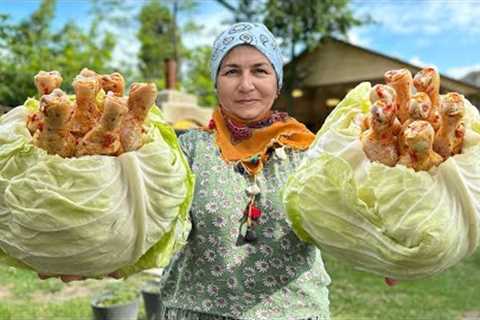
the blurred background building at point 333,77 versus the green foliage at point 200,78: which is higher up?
the blurred background building at point 333,77

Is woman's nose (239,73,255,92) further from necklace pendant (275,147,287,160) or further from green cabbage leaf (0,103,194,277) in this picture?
green cabbage leaf (0,103,194,277)

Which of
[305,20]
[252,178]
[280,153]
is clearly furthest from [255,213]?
[305,20]

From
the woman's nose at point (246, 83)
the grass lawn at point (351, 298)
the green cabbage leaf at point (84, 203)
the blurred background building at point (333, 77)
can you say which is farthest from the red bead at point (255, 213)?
the blurred background building at point (333, 77)

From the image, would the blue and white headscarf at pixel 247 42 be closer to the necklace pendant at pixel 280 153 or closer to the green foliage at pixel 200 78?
the necklace pendant at pixel 280 153

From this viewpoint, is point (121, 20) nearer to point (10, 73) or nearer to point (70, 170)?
point (10, 73)

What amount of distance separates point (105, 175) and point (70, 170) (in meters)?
0.11

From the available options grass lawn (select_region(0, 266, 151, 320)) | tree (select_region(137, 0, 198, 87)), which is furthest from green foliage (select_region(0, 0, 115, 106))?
tree (select_region(137, 0, 198, 87))

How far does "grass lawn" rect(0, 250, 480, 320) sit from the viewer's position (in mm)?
5707

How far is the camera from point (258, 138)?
6.92ft

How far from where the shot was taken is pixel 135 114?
62.7 inches

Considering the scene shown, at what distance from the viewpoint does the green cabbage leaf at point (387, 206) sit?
1.48 m

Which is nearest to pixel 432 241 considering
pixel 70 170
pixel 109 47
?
pixel 70 170

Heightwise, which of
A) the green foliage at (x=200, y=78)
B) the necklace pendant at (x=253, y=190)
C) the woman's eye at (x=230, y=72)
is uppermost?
the woman's eye at (x=230, y=72)

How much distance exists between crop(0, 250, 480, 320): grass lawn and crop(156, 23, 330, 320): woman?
3.73 m
